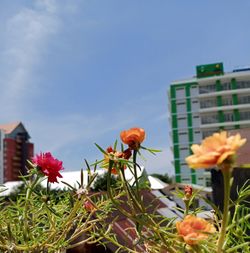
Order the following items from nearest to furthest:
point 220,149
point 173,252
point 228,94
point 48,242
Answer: point 220,149
point 173,252
point 48,242
point 228,94

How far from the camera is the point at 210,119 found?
30438 mm

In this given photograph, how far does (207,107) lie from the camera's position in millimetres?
30578

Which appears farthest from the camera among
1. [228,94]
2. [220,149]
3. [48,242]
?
[228,94]

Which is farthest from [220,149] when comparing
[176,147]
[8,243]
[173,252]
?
[176,147]

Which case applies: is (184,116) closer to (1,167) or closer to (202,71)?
(202,71)

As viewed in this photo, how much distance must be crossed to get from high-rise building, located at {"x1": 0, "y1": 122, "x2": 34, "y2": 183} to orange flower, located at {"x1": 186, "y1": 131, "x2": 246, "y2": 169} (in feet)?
116

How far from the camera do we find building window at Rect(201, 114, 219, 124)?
3031 centimetres

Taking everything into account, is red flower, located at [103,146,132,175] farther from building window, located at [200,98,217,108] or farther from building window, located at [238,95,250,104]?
building window, located at [238,95,250,104]

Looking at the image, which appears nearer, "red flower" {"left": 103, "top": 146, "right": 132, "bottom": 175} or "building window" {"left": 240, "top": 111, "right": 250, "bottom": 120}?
"red flower" {"left": 103, "top": 146, "right": 132, "bottom": 175}

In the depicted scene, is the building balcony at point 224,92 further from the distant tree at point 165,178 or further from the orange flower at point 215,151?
the orange flower at point 215,151

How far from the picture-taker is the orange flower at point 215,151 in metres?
0.27

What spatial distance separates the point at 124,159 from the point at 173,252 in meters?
0.11

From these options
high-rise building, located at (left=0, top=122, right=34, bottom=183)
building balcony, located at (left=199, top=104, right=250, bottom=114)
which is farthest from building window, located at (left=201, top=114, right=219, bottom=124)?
high-rise building, located at (left=0, top=122, right=34, bottom=183)

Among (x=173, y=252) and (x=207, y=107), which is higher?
Result: (x=207, y=107)
